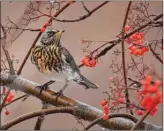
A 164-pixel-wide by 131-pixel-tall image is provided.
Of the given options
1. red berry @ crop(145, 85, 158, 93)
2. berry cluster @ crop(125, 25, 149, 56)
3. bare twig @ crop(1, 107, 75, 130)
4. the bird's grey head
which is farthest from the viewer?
the bird's grey head

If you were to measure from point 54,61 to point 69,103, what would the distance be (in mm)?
111

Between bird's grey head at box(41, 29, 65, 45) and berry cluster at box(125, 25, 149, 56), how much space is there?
0.58 ft

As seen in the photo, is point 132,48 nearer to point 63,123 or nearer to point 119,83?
point 119,83

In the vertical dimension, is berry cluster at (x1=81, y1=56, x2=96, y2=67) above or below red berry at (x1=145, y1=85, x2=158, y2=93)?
above

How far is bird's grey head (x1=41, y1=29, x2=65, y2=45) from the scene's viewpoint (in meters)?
0.64

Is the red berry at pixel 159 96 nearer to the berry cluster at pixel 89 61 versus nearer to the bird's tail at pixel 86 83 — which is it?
the berry cluster at pixel 89 61

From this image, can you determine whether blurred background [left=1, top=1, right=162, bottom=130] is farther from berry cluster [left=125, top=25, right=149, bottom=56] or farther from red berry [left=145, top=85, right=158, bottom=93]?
red berry [left=145, top=85, right=158, bottom=93]

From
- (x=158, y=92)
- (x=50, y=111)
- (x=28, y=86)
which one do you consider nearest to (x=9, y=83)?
(x=28, y=86)

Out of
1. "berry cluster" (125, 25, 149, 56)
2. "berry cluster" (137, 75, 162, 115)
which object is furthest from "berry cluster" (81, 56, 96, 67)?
"berry cluster" (137, 75, 162, 115)

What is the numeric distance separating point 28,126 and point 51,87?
0.31 feet

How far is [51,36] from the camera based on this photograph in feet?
2.15

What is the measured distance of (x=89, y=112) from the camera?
1.91 feet

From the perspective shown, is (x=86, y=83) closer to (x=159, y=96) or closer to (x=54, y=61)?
(x=54, y=61)

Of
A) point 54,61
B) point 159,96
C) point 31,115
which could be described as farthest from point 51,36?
point 159,96
